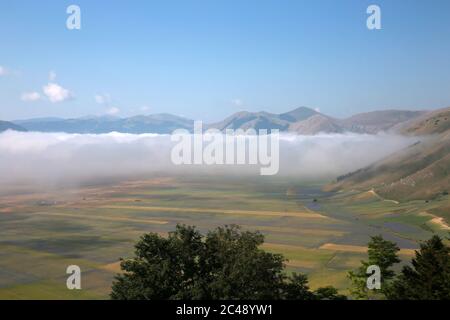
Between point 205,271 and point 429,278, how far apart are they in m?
23.2

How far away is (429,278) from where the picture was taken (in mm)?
43156

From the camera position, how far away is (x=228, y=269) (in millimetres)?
43531

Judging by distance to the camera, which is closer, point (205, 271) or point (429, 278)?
point (429, 278)

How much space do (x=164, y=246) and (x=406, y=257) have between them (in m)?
101

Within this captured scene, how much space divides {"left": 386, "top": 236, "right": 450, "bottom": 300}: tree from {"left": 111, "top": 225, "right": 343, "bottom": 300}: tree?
1065cm

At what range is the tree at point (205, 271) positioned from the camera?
41.0 m

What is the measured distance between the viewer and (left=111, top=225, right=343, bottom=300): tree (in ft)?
135

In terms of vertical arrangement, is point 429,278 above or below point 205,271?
below

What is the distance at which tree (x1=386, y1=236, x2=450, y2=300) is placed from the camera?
40625 millimetres

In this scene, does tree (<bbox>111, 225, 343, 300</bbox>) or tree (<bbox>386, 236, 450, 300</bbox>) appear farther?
tree (<bbox>111, 225, 343, 300</bbox>)

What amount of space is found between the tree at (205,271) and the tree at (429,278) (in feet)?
34.9

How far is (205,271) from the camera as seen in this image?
4531 cm

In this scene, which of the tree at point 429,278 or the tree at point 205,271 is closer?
the tree at point 429,278
